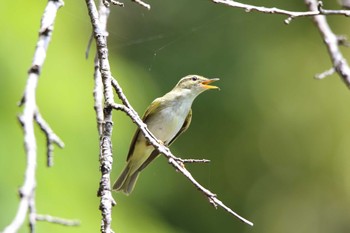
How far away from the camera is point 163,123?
3.83 m

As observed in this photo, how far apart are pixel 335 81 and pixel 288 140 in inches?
35.0

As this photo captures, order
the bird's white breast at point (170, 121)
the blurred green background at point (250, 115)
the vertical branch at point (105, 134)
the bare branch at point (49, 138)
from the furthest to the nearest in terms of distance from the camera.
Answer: the blurred green background at point (250, 115) → the bird's white breast at point (170, 121) → the vertical branch at point (105, 134) → the bare branch at point (49, 138)

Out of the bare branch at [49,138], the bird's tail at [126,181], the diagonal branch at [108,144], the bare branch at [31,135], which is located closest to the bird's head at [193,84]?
the bird's tail at [126,181]

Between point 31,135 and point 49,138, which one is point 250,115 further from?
point 31,135

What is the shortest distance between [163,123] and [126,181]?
0.34 m

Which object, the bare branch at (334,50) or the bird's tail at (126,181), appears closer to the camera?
the bare branch at (334,50)

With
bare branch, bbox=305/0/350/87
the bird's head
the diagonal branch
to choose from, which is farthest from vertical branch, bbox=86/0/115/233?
the bird's head

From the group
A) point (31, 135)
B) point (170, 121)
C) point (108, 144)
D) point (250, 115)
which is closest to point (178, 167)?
point (108, 144)

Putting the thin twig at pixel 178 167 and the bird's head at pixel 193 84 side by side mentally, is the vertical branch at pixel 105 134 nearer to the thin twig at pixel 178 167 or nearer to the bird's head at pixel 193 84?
the thin twig at pixel 178 167

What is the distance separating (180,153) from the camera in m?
8.00

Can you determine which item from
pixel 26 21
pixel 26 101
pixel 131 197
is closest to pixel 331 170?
pixel 131 197

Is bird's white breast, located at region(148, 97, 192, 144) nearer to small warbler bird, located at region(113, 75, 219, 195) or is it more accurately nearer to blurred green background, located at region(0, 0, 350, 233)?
small warbler bird, located at region(113, 75, 219, 195)

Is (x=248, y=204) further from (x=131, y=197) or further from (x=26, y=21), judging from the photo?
(x=26, y=21)

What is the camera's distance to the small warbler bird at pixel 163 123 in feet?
12.5
